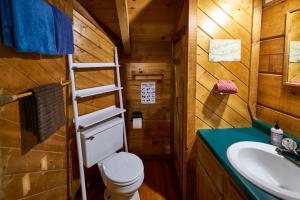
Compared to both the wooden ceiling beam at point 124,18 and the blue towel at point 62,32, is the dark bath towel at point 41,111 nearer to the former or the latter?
the blue towel at point 62,32

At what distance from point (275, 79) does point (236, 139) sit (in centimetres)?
56

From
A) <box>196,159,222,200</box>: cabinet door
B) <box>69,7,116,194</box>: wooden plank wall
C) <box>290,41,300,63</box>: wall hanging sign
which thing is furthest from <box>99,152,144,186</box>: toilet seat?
<box>290,41,300,63</box>: wall hanging sign

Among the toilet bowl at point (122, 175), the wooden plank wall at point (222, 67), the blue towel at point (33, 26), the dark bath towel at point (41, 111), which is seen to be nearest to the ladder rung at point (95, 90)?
the dark bath towel at point (41, 111)

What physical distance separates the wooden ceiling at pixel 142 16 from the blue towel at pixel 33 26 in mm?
733

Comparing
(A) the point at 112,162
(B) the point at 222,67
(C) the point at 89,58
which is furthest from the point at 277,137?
(C) the point at 89,58

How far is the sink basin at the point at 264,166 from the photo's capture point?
99 cm

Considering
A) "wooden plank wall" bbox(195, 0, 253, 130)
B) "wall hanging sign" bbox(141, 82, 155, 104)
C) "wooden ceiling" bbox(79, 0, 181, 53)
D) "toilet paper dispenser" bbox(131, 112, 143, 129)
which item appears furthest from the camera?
"wall hanging sign" bbox(141, 82, 155, 104)

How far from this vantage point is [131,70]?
2666 mm

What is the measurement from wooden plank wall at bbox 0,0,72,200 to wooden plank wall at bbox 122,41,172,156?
3.60ft

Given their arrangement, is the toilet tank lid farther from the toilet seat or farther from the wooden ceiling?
the wooden ceiling

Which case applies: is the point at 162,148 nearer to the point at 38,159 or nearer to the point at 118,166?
the point at 118,166

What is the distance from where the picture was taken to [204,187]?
60.5 inches

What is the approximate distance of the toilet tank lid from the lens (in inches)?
72.9

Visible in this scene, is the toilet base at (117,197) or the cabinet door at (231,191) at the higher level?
the cabinet door at (231,191)
